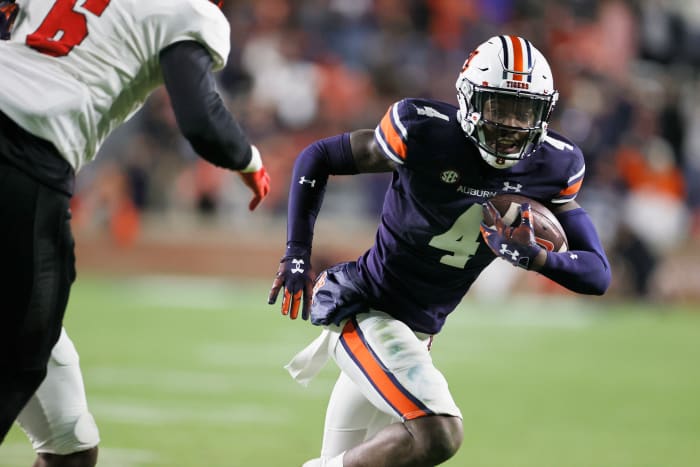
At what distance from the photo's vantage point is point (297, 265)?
377 cm

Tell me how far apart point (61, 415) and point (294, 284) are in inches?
33.4

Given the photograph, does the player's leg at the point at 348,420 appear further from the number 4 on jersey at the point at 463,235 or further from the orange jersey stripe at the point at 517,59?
the orange jersey stripe at the point at 517,59

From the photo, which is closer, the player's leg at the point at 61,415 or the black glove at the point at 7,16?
the black glove at the point at 7,16

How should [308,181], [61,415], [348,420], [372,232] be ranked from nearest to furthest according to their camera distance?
[61,415] < [348,420] < [308,181] < [372,232]

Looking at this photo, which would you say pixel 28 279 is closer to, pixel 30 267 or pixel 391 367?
pixel 30 267

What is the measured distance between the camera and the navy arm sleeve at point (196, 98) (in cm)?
288

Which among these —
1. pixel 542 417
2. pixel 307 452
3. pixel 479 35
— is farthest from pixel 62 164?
pixel 479 35

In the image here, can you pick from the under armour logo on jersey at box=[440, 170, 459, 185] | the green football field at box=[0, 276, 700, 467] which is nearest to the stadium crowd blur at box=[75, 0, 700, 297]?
the green football field at box=[0, 276, 700, 467]

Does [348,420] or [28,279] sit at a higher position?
[28,279]

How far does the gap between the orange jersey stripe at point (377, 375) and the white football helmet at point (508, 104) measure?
2.36 ft

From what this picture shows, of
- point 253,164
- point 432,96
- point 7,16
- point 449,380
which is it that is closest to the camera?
point 7,16

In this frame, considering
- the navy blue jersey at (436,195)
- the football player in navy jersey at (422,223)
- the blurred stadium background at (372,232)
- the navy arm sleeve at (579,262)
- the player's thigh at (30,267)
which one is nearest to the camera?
the player's thigh at (30,267)

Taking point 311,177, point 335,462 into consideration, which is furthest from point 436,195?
point 335,462

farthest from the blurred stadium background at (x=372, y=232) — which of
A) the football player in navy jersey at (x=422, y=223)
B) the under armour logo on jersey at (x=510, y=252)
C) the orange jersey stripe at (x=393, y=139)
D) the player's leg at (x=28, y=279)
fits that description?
the player's leg at (x=28, y=279)
